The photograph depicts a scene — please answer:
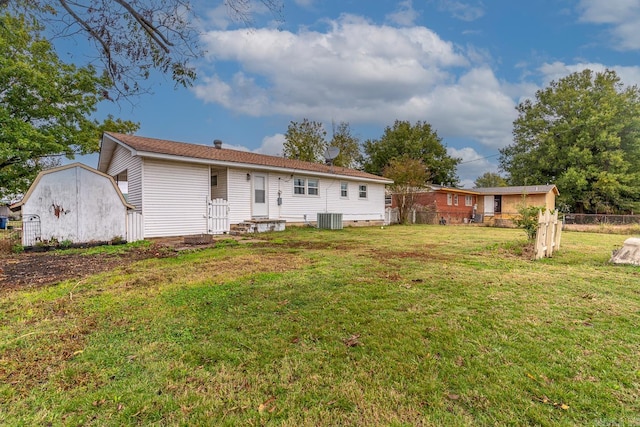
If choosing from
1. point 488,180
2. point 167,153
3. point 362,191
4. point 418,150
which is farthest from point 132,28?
point 488,180

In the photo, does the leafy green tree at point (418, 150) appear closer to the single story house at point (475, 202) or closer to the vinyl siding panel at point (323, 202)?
the single story house at point (475, 202)

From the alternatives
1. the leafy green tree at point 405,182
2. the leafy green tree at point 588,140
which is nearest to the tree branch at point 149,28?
the leafy green tree at point 405,182

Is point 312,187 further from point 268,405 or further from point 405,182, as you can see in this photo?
point 268,405

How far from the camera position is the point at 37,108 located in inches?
615

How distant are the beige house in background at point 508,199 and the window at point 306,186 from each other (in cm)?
1769

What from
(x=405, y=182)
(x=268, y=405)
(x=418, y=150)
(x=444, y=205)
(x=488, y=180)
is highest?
(x=418, y=150)

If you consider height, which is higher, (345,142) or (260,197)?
(345,142)

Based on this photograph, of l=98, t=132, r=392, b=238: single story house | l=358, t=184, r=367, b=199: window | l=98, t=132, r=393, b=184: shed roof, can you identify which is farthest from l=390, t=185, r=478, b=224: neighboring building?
l=98, t=132, r=393, b=184: shed roof

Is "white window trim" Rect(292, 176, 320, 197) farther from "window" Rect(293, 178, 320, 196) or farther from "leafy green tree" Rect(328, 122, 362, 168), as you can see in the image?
"leafy green tree" Rect(328, 122, 362, 168)

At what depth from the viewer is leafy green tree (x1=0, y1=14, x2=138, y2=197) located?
547 inches

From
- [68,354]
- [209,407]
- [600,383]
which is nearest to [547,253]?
[600,383]

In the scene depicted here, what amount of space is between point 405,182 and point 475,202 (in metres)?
14.7

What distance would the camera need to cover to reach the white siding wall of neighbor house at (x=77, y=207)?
8086 millimetres

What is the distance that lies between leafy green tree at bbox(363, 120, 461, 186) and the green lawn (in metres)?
36.0
